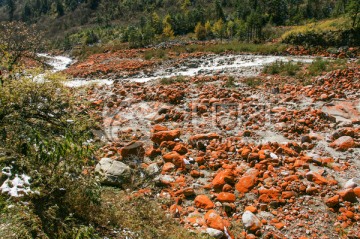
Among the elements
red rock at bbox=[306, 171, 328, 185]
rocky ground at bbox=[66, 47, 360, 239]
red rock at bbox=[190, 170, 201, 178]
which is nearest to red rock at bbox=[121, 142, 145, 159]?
rocky ground at bbox=[66, 47, 360, 239]

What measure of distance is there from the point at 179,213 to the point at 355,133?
17.3 ft

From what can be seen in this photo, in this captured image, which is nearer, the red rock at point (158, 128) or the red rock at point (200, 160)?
the red rock at point (200, 160)

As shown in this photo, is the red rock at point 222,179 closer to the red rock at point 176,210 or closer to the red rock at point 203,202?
the red rock at point 203,202

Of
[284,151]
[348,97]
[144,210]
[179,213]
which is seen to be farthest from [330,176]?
[348,97]

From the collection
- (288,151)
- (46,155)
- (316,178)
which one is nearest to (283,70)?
(288,151)

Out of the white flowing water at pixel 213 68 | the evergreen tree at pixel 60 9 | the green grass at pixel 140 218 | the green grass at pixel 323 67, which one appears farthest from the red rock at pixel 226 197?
the evergreen tree at pixel 60 9

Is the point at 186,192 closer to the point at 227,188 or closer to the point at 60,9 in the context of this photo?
the point at 227,188

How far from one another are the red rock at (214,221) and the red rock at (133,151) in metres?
2.80

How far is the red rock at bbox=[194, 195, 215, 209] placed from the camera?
542cm

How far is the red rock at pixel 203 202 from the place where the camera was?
5422 mm

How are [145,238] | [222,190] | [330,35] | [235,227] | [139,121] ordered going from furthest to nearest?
1. [330,35]
2. [139,121]
3. [222,190]
4. [235,227]
5. [145,238]

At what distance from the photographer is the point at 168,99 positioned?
1135 cm

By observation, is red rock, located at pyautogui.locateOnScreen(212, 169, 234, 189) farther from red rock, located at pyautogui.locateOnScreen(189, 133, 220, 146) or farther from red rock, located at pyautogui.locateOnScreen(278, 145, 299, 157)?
red rock, located at pyautogui.locateOnScreen(189, 133, 220, 146)

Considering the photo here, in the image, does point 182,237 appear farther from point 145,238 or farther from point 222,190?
point 222,190
